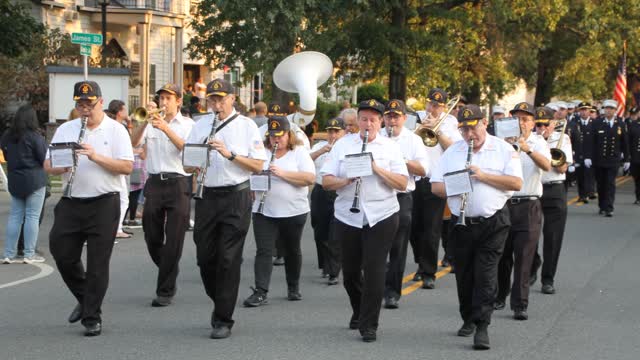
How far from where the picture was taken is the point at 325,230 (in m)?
11.6

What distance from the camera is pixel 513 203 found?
9.60 metres

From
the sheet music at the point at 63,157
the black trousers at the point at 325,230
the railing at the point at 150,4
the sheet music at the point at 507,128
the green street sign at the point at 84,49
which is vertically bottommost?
the black trousers at the point at 325,230

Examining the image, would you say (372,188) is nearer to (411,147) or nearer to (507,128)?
(411,147)

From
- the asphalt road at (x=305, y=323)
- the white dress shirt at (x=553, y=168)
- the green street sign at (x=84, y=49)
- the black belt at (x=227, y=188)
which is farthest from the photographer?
the green street sign at (x=84, y=49)


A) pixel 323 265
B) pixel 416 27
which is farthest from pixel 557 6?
pixel 323 265

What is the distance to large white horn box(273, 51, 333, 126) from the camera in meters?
14.4

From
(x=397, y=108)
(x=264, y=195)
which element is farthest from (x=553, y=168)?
(x=264, y=195)

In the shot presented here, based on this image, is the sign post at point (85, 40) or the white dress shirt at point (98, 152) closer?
the white dress shirt at point (98, 152)

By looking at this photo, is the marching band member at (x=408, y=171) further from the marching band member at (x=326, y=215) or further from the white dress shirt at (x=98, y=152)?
the white dress shirt at (x=98, y=152)

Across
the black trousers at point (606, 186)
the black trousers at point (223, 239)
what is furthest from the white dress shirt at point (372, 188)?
the black trousers at point (606, 186)

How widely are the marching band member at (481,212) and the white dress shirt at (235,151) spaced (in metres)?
1.50

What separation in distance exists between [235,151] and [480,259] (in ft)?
6.78

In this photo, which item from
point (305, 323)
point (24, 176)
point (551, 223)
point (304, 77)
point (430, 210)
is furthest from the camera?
point (304, 77)

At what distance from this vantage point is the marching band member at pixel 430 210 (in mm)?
11000
